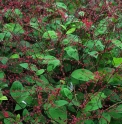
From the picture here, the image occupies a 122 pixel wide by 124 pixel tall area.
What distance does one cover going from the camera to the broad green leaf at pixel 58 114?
164 cm

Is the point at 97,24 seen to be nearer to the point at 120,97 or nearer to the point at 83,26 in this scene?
the point at 83,26

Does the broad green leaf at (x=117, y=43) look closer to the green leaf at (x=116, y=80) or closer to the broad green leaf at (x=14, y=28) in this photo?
the green leaf at (x=116, y=80)

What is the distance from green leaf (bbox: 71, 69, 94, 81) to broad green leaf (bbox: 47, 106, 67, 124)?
0.20m

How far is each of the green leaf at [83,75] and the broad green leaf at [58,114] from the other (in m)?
0.20

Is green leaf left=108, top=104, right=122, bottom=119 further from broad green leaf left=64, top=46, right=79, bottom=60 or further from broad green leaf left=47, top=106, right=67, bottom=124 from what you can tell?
broad green leaf left=64, top=46, right=79, bottom=60

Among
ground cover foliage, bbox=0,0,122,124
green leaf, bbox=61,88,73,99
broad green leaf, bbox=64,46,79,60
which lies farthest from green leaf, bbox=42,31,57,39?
green leaf, bbox=61,88,73,99

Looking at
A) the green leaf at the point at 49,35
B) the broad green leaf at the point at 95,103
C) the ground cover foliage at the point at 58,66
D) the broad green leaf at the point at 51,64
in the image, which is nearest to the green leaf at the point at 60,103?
the ground cover foliage at the point at 58,66

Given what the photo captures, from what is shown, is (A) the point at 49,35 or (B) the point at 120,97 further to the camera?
(A) the point at 49,35

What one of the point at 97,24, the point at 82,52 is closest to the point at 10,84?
the point at 82,52

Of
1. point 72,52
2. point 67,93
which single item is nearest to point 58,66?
point 72,52

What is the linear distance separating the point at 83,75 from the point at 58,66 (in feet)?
0.69

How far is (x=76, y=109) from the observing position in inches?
68.9

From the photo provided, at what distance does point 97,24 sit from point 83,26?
7.1 inches

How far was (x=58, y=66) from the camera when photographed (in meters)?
1.94
